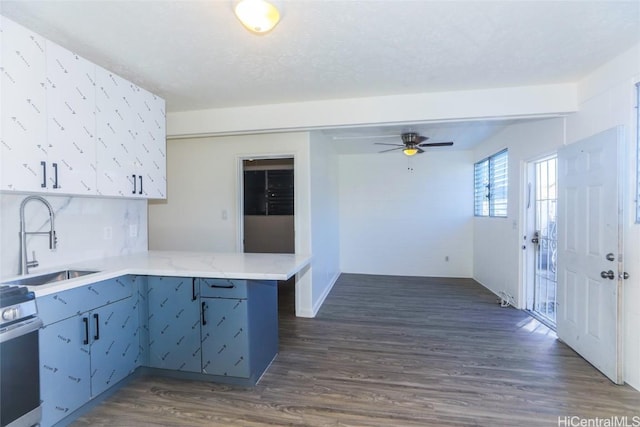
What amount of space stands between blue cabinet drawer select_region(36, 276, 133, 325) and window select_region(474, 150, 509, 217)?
485 cm

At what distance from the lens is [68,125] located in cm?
210

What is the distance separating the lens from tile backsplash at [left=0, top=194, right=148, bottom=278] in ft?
6.77

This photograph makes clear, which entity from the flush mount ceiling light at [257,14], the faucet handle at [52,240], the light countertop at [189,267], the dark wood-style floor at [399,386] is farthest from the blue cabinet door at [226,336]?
the flush mount ceiling light at [257,14]

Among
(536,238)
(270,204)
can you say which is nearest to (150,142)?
(270,204)

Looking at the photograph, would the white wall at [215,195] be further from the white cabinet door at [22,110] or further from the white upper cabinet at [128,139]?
the white cabinet door at [22,110]

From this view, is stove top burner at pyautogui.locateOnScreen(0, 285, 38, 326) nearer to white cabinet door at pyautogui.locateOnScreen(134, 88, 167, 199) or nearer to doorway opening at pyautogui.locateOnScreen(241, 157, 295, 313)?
white cabinet door at pyautogui.locateOnScreen(134, 88, 167, 199)

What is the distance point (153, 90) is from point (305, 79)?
5.08ft

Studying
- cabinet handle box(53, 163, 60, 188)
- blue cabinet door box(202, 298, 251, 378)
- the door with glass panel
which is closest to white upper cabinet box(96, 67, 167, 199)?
cabinet handle box(53, 163, 60, 188)

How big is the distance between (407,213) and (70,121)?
5.38 metres

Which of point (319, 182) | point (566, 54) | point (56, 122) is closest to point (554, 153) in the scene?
point (566, 54)

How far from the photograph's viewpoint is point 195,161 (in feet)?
13.5

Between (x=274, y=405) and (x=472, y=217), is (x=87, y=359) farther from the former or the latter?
(x=472, y=217)

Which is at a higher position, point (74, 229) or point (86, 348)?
point (74, 229)

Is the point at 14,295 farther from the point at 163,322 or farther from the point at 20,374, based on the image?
the point at 163,322
